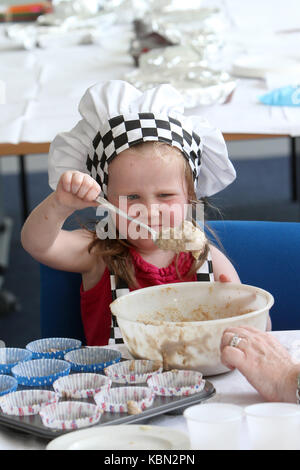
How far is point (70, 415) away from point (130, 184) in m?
0.60

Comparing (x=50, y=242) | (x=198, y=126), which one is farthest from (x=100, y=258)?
(x=198, y=126)

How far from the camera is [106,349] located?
4.00 feet

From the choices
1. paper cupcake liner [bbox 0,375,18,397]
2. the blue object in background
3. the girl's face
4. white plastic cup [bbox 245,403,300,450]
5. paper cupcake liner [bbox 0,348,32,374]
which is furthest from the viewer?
the blue object in background

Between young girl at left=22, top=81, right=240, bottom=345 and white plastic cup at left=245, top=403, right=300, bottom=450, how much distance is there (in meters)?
0.65

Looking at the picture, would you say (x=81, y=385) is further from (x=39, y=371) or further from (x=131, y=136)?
(x=131, y=136)

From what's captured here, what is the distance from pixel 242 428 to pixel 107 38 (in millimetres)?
2714

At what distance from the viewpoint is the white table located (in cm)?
95

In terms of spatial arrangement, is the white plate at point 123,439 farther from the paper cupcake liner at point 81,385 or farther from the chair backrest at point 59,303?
the chair backrest at point 59,303

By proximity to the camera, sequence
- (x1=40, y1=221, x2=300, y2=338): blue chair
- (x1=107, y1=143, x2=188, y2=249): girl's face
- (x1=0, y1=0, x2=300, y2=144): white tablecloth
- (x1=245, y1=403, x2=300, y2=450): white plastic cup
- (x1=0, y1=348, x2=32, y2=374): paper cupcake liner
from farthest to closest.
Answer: (x1=0, y1=0, x2=300, y2=144): white tablecloth → (x1=40, y1=221, x2=300, y2=338): blue chair → (x1=107, y1=143, x2=188, y2=249): girl's face → (x1=0, y1=348, x2=32, y2=374): paper cupcake liner → (x1=245, y1=403, x2=300, y2=450): white plastic cup

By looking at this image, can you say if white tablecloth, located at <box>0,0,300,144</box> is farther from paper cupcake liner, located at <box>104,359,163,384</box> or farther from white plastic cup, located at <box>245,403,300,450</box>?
white plastic cup, located at <box>245,403,300,450</box>

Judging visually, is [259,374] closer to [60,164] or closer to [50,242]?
[50,242]

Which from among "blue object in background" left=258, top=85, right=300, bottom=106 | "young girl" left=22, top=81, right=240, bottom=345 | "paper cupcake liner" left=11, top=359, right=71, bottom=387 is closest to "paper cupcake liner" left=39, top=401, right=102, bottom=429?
"paper cupcake liner" left=11, top=359, right=71, bottom=387

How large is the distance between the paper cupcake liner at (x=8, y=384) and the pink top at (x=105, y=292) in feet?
1.66

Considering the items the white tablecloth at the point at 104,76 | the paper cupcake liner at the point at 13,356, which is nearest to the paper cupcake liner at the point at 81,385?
the paper cupcake liner at the point at 13,356
